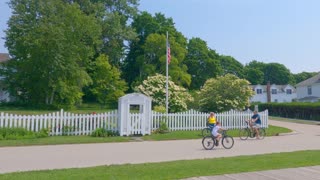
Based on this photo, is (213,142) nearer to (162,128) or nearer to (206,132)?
(206,132)

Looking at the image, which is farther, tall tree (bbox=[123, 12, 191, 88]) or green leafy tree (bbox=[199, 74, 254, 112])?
tall tree (bbox=[123, 12, 191, 88])

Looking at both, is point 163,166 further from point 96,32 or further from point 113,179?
point 96,32

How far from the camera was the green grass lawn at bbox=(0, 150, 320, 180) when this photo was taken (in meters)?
8.33

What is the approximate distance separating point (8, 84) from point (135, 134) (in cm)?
3198

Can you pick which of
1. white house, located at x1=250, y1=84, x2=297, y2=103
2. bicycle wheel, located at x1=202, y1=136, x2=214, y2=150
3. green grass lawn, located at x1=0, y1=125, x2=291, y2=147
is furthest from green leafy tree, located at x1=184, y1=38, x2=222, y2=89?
bicycle wheel, located at x1=202, y1=136, x2=214, y2=150

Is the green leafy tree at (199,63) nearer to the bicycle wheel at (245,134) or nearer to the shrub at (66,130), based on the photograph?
the bicycle wheel at (245,134)

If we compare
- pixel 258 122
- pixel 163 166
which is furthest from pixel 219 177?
pixel 258 122

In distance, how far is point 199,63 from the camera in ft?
221

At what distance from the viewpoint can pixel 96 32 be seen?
155ft

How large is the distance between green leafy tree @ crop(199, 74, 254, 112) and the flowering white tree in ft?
5.59

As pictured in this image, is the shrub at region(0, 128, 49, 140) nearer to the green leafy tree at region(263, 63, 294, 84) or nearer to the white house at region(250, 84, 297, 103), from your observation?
the white house at region(250, 84, 297, 103)

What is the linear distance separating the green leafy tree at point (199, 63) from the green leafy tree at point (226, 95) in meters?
37.2

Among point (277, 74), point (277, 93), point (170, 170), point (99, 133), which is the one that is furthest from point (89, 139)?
point (277, 74)

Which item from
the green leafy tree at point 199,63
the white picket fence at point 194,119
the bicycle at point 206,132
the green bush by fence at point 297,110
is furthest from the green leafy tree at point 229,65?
the bicycle at point 206,132
